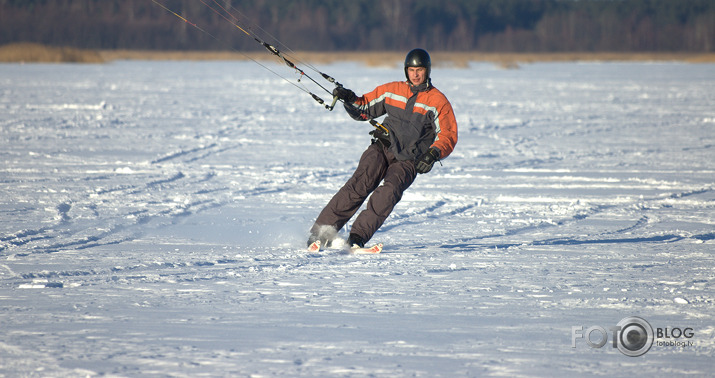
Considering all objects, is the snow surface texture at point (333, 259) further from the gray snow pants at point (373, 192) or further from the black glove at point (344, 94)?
the black glove at point (344, 94)

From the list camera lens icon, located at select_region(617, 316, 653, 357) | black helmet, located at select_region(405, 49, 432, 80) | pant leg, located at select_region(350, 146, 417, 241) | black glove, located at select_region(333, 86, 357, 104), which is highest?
black helmet, located at select_region(405, 49, 432, 80)

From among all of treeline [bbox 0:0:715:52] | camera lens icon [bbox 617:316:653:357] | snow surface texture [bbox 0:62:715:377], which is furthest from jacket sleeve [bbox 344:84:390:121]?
treeline [bbox 0:0:715:52]

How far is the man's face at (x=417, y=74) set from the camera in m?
4.62

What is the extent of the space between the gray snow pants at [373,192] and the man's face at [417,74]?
→ 0.45 metres

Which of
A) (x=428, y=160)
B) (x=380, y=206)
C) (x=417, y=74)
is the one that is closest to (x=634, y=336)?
(x=428, y=160)

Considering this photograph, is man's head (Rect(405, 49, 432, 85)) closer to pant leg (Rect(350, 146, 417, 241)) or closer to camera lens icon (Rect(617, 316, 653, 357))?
pant leg (Rect(350, 146, 417, 241))

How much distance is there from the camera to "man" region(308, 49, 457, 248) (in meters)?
4.62

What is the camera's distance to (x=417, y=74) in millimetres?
4633

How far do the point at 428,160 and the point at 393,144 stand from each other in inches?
11.8

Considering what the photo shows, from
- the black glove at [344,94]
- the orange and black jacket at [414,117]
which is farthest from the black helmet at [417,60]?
the black glove at [344,94]

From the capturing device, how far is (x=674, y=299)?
363 cm

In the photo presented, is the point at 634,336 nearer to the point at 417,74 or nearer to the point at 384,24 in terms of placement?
the point at 417,74

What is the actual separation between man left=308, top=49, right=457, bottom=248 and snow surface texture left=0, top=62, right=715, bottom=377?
0.85 feet

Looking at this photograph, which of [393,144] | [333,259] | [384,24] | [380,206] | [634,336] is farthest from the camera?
[384,24]
